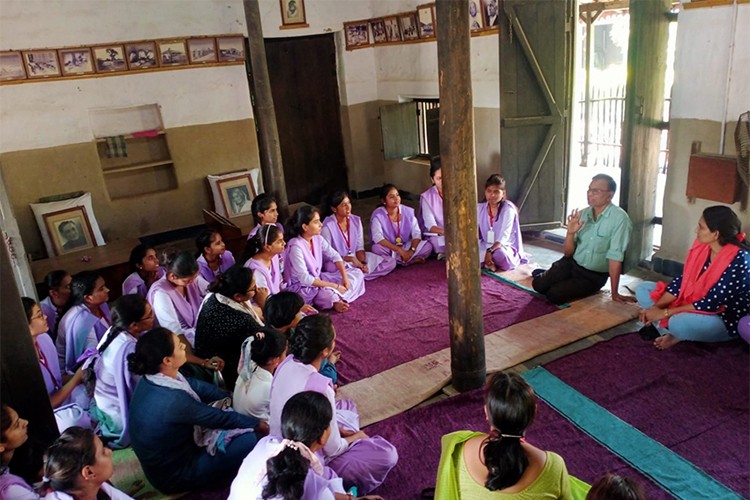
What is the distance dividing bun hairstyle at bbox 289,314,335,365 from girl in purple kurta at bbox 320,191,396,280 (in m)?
2.52

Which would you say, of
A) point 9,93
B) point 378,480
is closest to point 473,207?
point 378,480

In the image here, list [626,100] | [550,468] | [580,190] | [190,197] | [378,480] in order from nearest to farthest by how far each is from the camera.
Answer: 1. [550,468]
2. [378,480]
3. [626,100]
4. [190,197]
5. [580,190]

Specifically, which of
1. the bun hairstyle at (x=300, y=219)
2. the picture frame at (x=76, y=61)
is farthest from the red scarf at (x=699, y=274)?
the picture frame at (x=76, y=61)

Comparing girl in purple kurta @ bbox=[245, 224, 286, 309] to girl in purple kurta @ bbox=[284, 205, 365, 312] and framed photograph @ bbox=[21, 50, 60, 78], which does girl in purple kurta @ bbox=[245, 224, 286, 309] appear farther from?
framed photograph @ bbox=[21, 50, 60, 78]

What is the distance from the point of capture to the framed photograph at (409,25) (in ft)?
23.9

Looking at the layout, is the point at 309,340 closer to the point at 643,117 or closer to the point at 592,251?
the point at 592,251

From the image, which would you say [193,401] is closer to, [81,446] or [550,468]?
[81,446]

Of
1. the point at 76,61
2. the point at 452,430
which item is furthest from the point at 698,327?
the point at 76,61

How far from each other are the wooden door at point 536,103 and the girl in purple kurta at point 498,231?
664 millimetres

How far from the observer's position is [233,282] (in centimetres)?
355

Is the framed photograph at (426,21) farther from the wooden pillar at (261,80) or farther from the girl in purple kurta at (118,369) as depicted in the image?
the girl in purple kurta at (118,369)

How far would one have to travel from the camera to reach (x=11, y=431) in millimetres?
2340

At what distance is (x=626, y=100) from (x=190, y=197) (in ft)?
16.7

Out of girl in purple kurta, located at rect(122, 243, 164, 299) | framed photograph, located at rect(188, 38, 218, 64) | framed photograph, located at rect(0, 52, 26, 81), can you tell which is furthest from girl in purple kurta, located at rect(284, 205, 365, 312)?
framed photograph, located at rect(0, 52, 26, 81)
